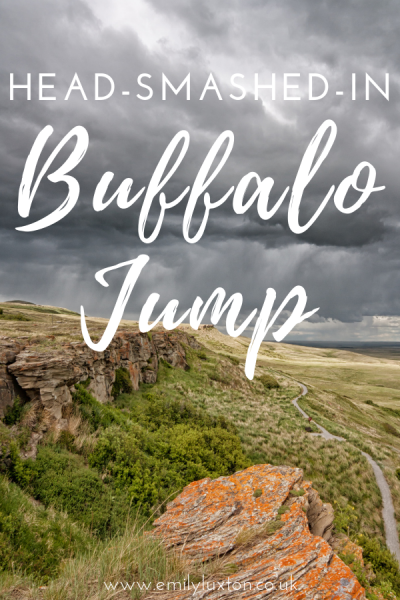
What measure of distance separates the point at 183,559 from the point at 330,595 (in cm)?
294

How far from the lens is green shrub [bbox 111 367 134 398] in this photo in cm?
2543

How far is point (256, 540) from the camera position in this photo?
7.76 meters

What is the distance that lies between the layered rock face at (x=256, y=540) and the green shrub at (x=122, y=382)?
49.1 ft

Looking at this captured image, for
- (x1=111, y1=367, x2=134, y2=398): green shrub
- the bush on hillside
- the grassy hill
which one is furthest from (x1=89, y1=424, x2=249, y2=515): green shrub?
(x1=111, y1=367, x2=134, y2=398): green shrub

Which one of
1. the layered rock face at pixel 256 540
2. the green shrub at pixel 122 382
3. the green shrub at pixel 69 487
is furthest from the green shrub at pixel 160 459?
the green shrub at pixel 122 382

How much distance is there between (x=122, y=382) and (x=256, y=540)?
19963 mm

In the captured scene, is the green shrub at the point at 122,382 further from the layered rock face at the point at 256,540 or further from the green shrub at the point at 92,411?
the layered rock face at the point at 256,540

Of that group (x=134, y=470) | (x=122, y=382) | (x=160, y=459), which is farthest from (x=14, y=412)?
(x=122, y=382)

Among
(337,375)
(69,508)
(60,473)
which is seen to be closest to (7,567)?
(69,508)

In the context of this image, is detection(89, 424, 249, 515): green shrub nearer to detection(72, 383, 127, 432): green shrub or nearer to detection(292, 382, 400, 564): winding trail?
detection(72, 383, 127, 432): green shrub

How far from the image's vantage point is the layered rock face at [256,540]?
5977 mm

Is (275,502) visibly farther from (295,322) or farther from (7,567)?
(295,322)

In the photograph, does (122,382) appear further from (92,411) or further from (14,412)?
(14,412)

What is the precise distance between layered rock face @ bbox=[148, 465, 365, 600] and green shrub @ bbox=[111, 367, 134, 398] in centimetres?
1497
